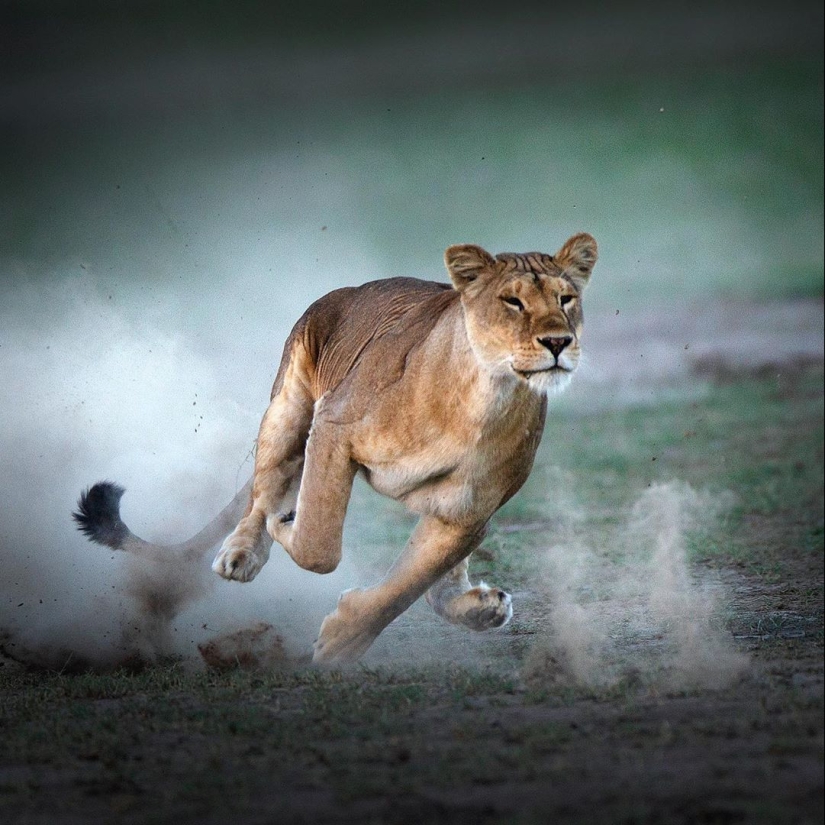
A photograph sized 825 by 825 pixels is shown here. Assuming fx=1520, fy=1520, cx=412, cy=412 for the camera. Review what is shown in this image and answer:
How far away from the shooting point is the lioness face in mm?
4711

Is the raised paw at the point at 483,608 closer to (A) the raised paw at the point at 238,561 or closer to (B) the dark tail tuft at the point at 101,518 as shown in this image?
(A) the raised paw at the point at 238,561

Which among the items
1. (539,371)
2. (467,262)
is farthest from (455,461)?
(467,262)

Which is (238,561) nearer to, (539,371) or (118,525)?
(118,525)

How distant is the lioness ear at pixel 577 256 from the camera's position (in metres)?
5.07

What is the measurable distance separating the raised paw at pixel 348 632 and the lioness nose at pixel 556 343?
1254 millimetres

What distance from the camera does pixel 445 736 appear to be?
4.22 metres

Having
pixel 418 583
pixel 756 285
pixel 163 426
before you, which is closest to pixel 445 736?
pixel 418 583

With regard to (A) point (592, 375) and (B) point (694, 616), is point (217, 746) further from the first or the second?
(A) point (592, 375)

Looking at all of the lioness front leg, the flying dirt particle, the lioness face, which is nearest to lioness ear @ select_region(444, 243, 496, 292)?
the lioness face

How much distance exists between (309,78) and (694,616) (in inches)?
252

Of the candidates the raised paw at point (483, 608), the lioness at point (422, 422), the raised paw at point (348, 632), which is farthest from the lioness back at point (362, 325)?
the raised paw at point (483, 608)

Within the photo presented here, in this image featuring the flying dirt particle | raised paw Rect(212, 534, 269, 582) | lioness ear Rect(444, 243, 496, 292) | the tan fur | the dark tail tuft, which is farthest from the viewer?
the dark tail tuft

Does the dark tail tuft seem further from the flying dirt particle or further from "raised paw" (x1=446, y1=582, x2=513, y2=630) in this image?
"raised paw" (x1=446, y1=582, x2=513, y2=630)

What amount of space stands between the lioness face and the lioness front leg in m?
0.74
